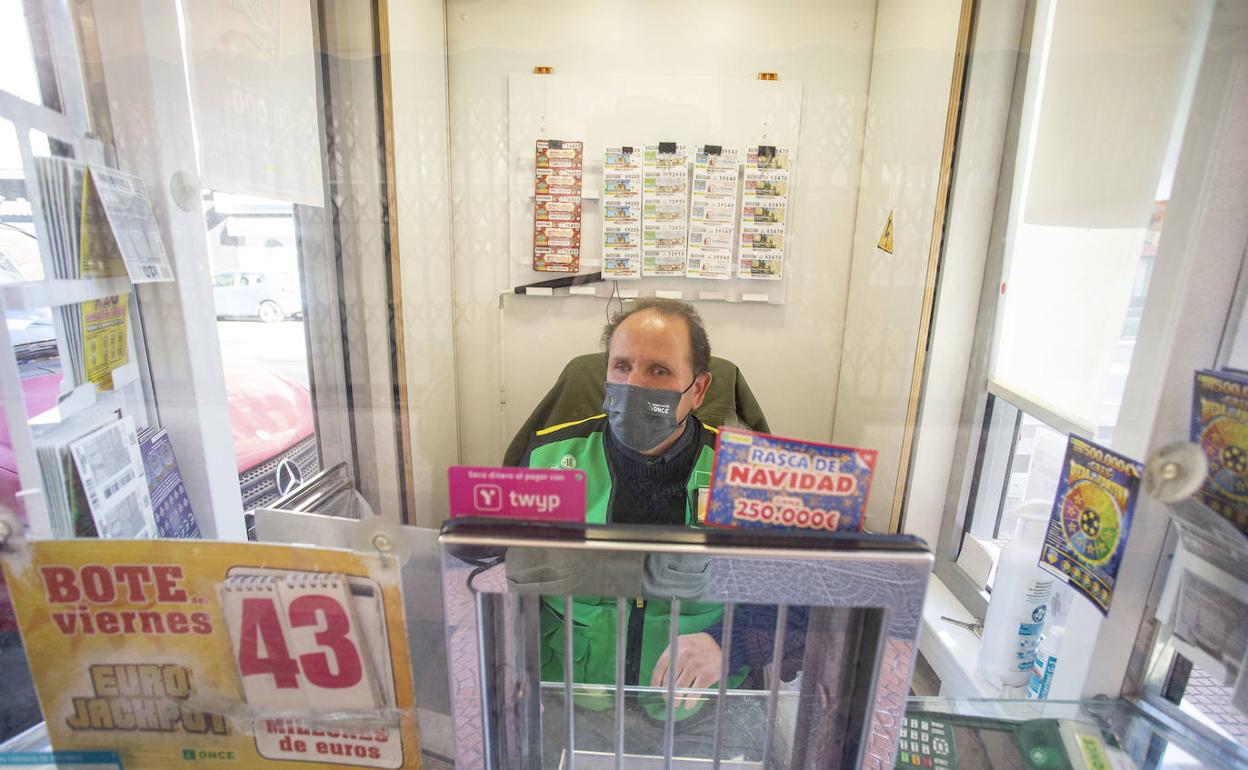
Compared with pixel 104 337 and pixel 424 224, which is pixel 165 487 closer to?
pixel 104 337

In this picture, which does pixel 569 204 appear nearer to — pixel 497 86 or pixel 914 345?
pixel 497 86

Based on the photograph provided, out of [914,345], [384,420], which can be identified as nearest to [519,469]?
[384,420]

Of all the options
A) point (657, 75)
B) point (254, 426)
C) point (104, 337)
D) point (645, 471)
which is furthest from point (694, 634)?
point (657, 75)

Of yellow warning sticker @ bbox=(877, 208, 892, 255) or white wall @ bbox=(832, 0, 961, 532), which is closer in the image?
white wall @ bbox=(832, 0, 961, 532)

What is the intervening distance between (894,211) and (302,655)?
6.06 feet

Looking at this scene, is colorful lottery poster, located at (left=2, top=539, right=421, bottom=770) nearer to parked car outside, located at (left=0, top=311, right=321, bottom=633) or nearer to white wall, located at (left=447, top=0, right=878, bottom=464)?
parked car outside, located at (left=0, top=311, right=321, bottom=633)

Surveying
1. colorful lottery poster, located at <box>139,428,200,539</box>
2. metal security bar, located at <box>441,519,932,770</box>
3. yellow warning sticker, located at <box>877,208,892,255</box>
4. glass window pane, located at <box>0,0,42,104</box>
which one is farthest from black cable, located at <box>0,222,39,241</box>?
yellow warning sticker, located at <box>877,208,892,255</box>

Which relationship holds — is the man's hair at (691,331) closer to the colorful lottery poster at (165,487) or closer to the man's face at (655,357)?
the man's face at (655,357)

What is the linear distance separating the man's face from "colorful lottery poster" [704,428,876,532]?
1.38 feet

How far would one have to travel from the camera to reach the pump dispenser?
839mm

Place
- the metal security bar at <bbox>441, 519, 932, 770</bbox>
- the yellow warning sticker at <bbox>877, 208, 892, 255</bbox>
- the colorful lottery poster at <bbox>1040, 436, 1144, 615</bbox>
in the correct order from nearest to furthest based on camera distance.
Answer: the metal security bar at <bbox>441, 519, 932, 770</bbox>, the colorful lottery poster at <bbox>1040, 436, 1144, 615</bbox>, the yellow warning sticker at <bbox>877, 208, 892, 255</bbox>

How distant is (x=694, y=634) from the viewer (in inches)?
21.0

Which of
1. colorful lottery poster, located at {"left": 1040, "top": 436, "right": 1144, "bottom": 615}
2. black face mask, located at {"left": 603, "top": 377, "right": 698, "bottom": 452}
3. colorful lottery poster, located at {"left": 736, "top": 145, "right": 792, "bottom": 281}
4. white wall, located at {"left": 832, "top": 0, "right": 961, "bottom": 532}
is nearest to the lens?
colorful lottery poster, located at {"left": 1040, "top": 436, "right": 1144, "bottom": 615}

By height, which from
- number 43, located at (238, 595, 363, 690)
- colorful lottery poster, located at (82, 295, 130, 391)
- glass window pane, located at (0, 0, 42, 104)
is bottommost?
number 43, located at (238, 595, 363, 690)
